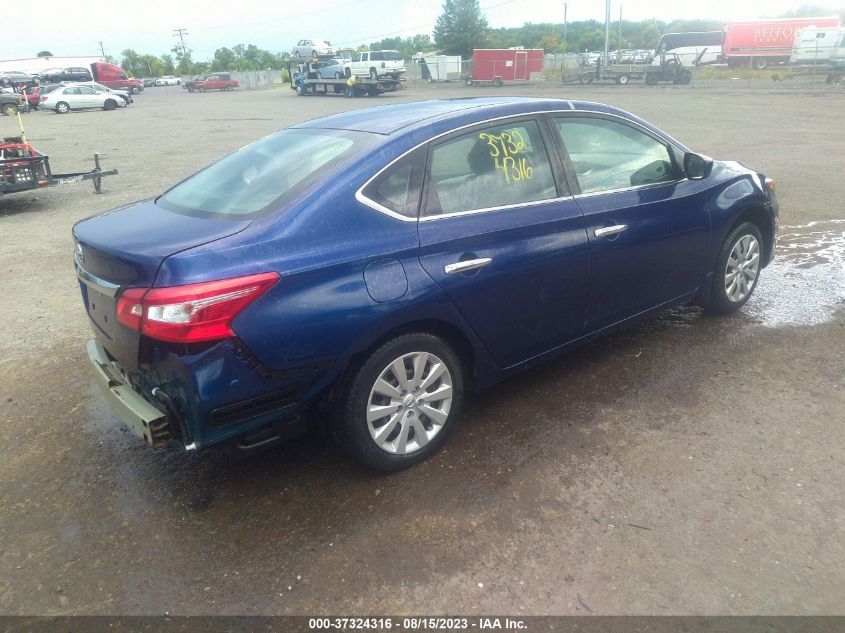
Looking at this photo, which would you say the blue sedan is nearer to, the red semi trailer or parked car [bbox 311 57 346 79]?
parked car [bbox 311 57 346 79]

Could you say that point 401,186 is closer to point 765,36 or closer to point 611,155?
point 611,155

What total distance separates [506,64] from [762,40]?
17258 mm

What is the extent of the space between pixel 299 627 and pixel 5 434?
95.3 inches

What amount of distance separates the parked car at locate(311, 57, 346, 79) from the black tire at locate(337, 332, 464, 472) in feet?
138

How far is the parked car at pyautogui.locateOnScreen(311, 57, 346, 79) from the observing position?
42.4 meters

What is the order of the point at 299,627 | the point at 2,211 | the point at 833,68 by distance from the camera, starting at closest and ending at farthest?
the point at 299,627, the point at 2,211, the point at 833,68

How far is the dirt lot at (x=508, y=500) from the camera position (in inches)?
100

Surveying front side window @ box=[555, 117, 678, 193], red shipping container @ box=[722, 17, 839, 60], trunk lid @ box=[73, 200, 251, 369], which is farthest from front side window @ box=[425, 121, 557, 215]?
red shipping container @ box=[722, 17, 839, 60]

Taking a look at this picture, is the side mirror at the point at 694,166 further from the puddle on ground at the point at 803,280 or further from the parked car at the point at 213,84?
the parked car at the point at 213,84

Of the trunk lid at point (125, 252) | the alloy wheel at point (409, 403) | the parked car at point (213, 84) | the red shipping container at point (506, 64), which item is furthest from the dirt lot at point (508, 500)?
the parked car at point (213, 84)

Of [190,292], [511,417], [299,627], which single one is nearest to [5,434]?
[190,292]

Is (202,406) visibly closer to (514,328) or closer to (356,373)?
(356,373)

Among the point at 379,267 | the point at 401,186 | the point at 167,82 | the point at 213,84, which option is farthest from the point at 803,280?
the point at 167,82

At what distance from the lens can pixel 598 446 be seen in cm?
344
